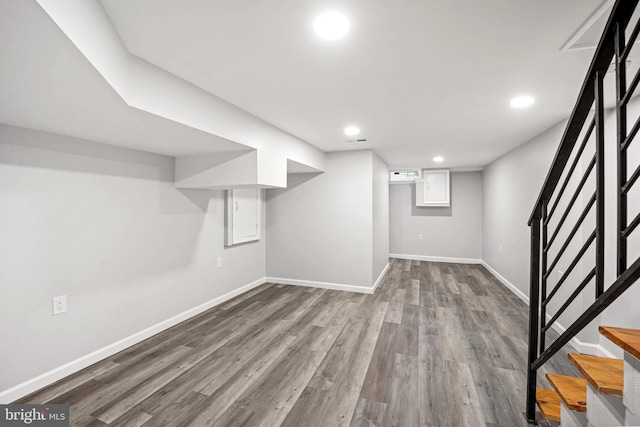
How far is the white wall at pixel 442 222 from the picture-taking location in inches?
264

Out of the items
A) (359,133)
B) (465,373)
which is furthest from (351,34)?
(465,373)

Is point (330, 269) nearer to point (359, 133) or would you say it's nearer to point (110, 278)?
point (359, 133)

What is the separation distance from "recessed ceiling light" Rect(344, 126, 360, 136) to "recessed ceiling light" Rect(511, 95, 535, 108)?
57.6 inches

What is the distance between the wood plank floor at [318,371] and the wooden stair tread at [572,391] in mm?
440

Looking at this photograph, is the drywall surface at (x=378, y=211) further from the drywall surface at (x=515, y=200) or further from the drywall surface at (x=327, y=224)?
the drywall surface at (x=515, y=200)

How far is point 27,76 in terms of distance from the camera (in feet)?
3.99

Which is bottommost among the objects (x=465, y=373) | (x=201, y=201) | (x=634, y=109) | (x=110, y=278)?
(x=465, y=373)

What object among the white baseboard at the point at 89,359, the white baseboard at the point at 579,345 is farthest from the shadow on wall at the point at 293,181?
the white baseboard at the point at 579,345

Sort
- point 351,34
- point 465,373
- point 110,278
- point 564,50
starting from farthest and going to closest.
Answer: point 110,278, point 465,373, point 564,50, point 351,34

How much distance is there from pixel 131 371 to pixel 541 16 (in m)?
3.47

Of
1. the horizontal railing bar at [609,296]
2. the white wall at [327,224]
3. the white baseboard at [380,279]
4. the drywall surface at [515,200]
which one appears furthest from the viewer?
the white baseboard at [380,279]

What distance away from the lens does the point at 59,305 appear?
215cm

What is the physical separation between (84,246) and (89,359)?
3.05ft

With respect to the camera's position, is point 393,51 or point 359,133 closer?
point 393,51
